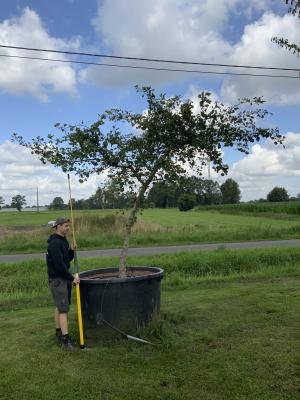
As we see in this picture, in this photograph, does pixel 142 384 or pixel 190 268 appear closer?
pixel 142 384

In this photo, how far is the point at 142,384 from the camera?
4.92 m

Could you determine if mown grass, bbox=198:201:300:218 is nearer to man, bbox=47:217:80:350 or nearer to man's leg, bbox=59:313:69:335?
man, bbox=47:217:80:350

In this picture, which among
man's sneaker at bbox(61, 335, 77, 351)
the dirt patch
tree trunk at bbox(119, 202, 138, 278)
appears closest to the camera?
man's sneaker at bbox(61, 335, 77, 351)

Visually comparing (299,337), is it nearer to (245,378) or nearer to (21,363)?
(245,378)

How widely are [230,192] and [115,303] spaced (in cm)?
12430

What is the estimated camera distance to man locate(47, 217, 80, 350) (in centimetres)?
642

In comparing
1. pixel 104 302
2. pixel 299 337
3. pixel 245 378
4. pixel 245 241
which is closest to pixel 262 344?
pixel 299 337

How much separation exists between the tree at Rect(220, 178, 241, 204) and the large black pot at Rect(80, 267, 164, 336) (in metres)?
123

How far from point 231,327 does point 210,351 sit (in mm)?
1123

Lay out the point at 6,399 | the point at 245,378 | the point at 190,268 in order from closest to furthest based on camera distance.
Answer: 1. the point at 6,399
2. the point at 245,378
3. the point at 190,268

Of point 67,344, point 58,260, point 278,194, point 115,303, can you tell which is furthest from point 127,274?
point 278,194

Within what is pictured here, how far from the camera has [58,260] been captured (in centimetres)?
643

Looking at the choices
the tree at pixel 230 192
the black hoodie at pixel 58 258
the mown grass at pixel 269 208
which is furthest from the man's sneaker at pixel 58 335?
the tree at pixel 230 192

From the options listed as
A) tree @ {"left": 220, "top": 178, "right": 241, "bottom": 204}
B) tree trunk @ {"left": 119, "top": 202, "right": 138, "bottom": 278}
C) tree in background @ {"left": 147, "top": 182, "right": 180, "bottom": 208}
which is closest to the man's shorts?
tree trunk @ {"left": 119, "top": 202, "right": 138, "bottom": 278}
